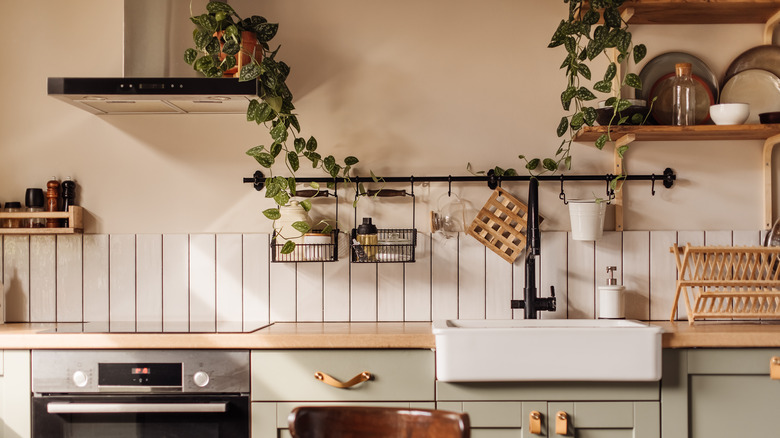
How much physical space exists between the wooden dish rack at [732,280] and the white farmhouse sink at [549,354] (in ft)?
1.52

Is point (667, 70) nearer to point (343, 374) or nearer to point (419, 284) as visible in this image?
point (419, 284)

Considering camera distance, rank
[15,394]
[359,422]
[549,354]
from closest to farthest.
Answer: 1. [359,422]
2. [549,354]
3. [15,394]

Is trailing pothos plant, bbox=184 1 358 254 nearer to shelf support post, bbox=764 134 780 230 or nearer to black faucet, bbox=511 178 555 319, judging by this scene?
black faucet, bbox=511 178 555 319

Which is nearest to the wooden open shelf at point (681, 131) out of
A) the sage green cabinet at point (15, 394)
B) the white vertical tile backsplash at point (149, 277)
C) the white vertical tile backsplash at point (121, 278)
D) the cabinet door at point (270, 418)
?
the cabinet door at point (270, 418)

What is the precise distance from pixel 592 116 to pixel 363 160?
870 mm

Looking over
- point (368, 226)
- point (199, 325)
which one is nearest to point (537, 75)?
point (368, 226)

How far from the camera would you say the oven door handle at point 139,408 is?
1.97 m

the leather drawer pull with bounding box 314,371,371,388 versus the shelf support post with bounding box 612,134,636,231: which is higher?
the shelf support post with bounding box 612,134,636,231

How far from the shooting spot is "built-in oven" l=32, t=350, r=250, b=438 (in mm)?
2000

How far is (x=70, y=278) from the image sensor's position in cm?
257

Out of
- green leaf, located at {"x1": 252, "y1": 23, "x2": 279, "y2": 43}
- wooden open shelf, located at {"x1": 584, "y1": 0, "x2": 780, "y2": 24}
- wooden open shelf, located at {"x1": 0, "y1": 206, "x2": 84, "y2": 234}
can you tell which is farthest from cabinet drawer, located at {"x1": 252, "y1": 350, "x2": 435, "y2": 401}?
A: wooden open shelf, located at {"x1": 584, "y1": 0, "x2": 780, "y2": 24}

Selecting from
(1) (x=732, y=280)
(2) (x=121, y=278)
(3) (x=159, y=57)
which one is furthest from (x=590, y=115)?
(2) (x=121, y=278)

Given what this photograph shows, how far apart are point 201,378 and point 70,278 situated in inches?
35.7

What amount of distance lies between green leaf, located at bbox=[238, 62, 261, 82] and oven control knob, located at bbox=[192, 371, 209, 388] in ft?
3.14
